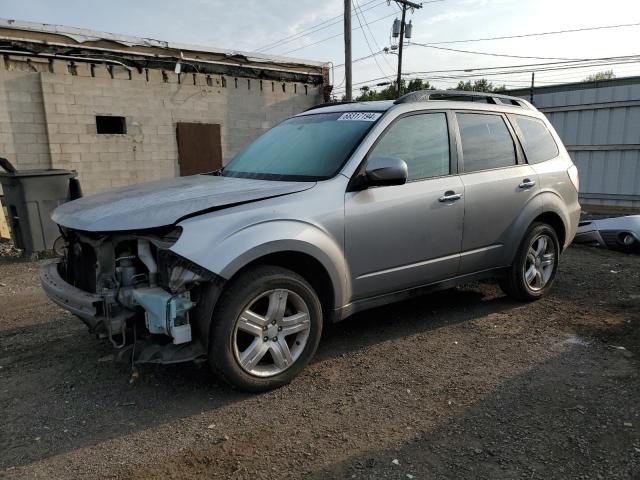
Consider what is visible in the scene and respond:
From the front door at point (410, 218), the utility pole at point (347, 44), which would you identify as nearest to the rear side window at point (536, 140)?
the front door at point (410, 218)

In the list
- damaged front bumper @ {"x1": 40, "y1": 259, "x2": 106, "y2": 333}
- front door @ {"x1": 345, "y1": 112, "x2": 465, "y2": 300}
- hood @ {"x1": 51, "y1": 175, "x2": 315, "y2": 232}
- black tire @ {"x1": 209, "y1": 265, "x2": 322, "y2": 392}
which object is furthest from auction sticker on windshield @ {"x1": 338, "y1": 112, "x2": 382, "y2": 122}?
damaged front bumper @ {"x1": 40, "y1": 259, "x2": 106, "y2": 333}

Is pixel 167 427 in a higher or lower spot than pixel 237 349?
lower

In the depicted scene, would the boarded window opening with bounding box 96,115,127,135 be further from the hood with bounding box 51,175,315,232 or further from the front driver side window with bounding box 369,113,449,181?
the front driver side window with bounding box 369,113,449,181

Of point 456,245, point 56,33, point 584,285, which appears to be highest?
point 56,33

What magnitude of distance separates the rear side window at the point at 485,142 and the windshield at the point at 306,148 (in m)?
0.95

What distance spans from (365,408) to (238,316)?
0.96 m

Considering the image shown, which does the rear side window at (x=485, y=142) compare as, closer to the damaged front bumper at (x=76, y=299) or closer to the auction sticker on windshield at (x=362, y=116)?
the auction sticker on windshield at (x=362, y=116)

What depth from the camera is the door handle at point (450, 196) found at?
4.09 metres

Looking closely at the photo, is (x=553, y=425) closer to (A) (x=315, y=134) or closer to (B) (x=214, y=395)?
(B) (x=214, y=395)

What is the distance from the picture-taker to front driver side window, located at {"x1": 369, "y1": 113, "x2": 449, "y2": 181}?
12.9ft

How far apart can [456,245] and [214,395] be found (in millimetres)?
2279

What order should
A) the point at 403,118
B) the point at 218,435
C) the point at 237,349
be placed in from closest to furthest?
1. the point at 218,435
2. the point at 237,349
3. the point at 403,118

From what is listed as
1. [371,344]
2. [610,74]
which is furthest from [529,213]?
[610,74]

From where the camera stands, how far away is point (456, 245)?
14.0ft
